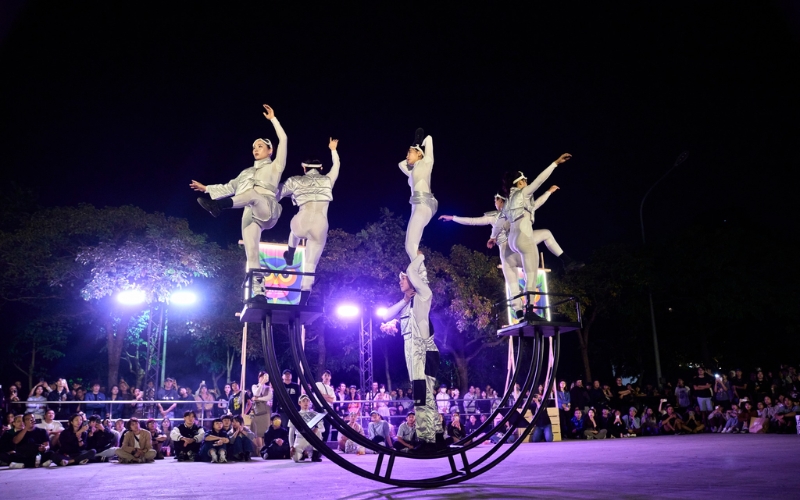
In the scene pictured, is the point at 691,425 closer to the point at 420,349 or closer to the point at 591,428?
the point at 591,428

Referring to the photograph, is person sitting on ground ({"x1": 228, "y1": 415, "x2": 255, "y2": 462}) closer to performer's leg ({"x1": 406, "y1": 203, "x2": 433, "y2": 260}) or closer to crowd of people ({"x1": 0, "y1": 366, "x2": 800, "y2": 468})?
crowd of people ({"x1": 0, "y1": 366, "x2": 800, "y2": 468})

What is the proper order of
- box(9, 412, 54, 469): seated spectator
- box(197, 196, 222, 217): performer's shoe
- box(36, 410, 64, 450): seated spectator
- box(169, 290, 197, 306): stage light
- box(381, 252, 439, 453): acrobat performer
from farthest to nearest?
box(169, 290, 197, 306): stage light, box(36, 410, 64, 450): seated spectator, box(9, 412, 54, 469): seated spectator, box(381, 252, 439, 453): acrobat performer, box(197, 196, 222, 217): performer's shoe

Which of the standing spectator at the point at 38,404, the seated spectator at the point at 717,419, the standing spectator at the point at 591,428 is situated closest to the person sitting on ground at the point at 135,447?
the standing spectator at the point at 38,404

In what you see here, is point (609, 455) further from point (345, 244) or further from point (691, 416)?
point (345, 244)

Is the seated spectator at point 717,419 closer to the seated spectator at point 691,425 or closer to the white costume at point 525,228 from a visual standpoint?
the seated spectator at point 691,425

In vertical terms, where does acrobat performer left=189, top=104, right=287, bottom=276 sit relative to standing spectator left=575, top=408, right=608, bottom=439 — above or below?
above

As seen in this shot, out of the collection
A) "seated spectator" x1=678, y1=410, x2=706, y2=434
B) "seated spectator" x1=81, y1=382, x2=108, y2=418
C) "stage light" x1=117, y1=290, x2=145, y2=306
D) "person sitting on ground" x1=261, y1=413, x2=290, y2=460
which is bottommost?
"seated spectator" x1=678, y1=410, x2=706, y2=434

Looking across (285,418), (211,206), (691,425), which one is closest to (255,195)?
(211,206)

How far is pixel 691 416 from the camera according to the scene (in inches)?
632

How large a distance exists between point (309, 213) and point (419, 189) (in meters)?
1.29

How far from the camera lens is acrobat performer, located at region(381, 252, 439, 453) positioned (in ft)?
19.8

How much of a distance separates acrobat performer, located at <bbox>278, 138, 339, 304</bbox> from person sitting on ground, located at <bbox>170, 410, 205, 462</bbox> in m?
6.92

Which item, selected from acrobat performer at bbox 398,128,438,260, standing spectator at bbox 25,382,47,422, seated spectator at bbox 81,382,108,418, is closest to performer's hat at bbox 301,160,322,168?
acrobat performer at bbox 398,128,438,260

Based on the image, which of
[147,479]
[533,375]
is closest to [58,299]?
[147,479]
